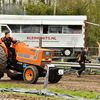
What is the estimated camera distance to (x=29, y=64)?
429 inches

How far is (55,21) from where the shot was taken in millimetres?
19062

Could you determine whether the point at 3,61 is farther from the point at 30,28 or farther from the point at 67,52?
the point at 30,28

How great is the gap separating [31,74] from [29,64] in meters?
0.61

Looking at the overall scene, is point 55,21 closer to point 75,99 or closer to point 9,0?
point 75,99

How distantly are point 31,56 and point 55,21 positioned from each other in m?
8.66

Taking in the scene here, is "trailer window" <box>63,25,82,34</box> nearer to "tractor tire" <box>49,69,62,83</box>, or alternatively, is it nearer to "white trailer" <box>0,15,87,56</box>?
"white trailer" <box>0,15,87,56</box>

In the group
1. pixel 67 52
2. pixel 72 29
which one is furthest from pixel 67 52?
pixel 72 29

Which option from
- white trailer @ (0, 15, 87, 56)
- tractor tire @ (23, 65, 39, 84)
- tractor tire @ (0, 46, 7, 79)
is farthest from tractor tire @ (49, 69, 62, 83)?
white trailer @ (0, 15, 87, 56)

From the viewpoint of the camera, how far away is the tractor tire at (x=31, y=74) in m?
10.2

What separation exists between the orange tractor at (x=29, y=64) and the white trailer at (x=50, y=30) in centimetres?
799

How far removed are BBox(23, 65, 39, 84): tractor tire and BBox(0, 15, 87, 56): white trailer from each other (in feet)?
28.1

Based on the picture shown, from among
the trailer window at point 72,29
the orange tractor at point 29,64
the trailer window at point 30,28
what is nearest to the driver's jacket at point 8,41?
the orange tractor at point 29,64

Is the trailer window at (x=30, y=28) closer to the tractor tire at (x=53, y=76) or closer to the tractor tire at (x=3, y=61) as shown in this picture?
the tractor tire at (x=53, y=76)

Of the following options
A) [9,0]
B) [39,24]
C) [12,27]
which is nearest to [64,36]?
[39,24]
